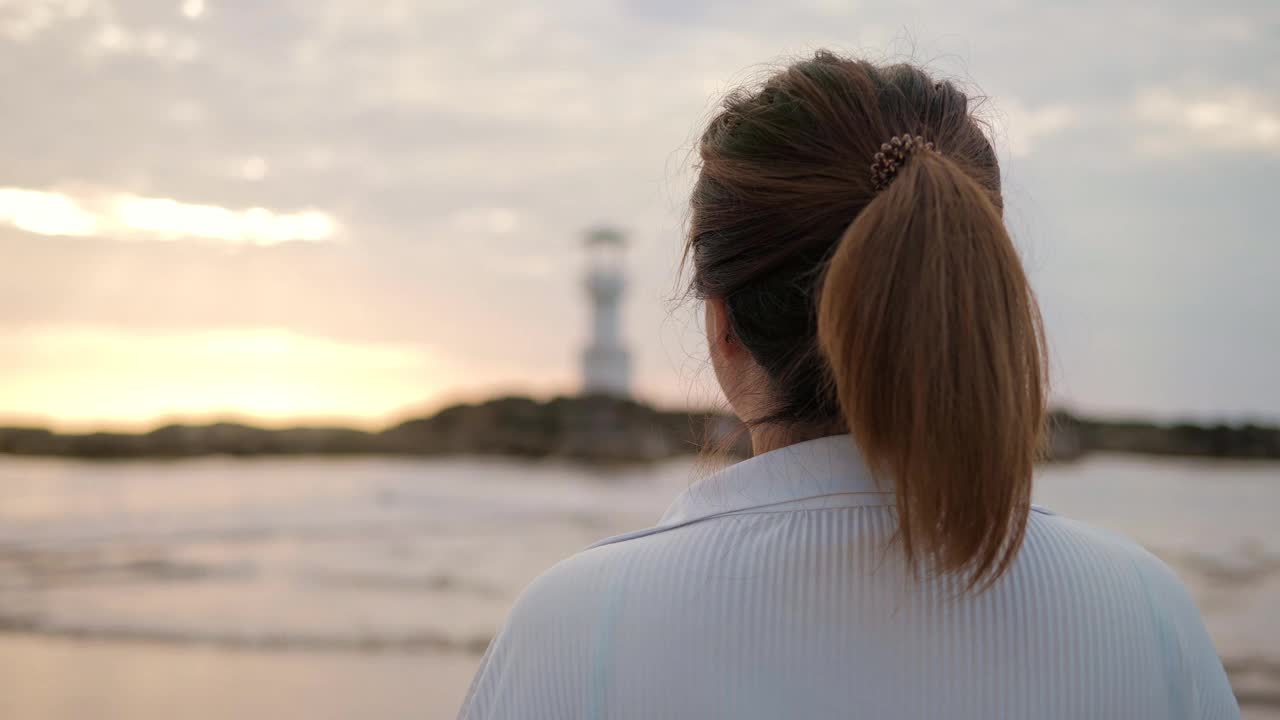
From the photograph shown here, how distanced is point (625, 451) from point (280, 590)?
427 inches

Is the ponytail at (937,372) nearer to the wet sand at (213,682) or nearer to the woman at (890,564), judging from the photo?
the woman at (890,564)

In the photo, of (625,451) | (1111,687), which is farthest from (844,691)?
(625,451)

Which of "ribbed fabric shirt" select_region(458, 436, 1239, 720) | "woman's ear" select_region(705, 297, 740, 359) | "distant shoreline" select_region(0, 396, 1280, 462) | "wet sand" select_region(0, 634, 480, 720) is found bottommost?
"wet sand" select_region(0, 634, 480, 720)

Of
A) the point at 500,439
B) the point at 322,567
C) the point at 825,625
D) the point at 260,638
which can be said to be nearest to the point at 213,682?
the point at 260,638

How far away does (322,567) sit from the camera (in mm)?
6301

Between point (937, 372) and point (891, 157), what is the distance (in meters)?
0.15

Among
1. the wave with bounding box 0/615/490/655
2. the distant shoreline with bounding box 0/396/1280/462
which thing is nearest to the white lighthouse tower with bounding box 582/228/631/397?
the distant shoreline with bounding box 0/396/1280/462

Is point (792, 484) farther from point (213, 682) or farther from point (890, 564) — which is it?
point (213, 682)

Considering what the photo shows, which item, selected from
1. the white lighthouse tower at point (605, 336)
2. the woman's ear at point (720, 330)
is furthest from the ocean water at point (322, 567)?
the white lighthouse tower at point (605, 336)

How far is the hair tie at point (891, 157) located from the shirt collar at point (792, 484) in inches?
6.3

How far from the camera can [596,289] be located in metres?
20.6

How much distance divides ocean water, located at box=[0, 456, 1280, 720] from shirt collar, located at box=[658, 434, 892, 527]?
50 cm

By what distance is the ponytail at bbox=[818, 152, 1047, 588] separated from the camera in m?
0.60

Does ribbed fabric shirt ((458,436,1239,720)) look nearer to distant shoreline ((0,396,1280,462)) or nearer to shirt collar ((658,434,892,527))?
shirt collar ((658,434,892,527))
